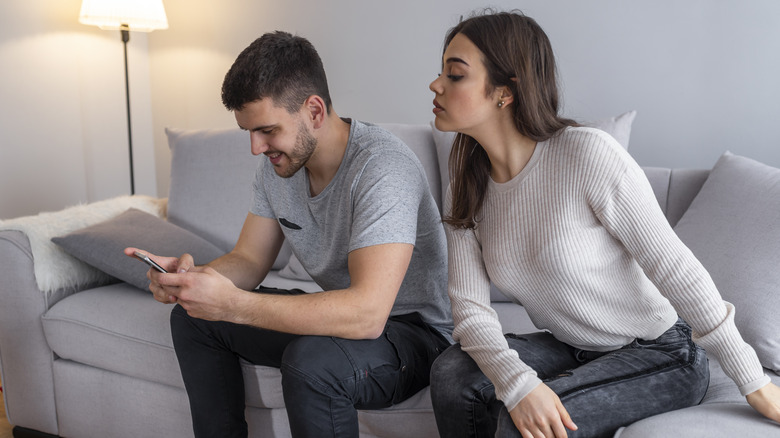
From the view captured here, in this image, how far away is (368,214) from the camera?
49.6 inches

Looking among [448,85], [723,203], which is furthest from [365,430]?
[723,203]

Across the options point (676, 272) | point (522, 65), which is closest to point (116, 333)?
point (522, 65)

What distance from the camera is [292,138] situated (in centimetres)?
137

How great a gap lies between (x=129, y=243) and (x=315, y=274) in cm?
75

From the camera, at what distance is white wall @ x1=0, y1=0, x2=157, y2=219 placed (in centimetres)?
276

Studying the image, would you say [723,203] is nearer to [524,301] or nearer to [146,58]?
[524,301]

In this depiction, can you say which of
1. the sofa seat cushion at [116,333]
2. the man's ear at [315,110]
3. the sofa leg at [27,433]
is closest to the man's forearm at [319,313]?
the man's ear at [315,110]

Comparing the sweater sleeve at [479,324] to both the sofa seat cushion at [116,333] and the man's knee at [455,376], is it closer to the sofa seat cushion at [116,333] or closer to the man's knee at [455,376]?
the man's knee at [455,376]

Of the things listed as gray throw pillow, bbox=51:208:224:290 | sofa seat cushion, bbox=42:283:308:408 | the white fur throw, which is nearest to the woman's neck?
sofa seat cushion, bbox=42:283:308:408

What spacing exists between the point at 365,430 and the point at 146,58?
2.47 metres

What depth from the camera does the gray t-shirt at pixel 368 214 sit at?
127cm

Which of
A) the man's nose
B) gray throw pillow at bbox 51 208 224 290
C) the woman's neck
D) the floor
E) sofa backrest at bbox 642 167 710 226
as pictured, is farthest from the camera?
the floor

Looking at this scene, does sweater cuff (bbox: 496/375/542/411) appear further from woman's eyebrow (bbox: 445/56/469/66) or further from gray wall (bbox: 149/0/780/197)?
gray wall (bbox: 149/0/780/197)

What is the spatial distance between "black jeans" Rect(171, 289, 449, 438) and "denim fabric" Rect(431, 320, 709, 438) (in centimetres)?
9
